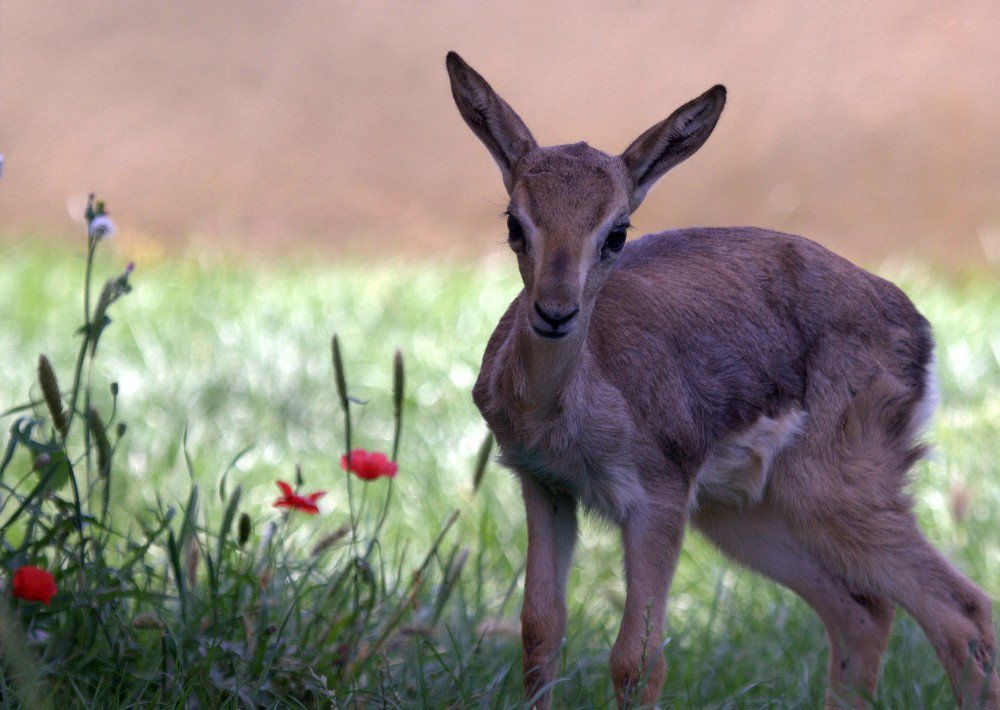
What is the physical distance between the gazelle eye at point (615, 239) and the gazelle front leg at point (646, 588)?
0.66m

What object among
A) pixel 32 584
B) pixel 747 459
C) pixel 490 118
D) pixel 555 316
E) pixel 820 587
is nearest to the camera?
pixel 32 584

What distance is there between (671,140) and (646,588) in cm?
114

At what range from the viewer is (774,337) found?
12.8ft

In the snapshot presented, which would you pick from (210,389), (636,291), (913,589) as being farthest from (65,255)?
(913,589)

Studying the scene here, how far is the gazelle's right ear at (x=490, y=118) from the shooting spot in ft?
11.4

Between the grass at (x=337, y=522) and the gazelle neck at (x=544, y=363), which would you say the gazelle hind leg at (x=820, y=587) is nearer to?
the grass at (x=337, y=522)

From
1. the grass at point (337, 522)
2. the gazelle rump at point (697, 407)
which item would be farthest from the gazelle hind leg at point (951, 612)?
the grass at point (337, 522)

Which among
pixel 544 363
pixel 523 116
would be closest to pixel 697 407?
pixel 544 363

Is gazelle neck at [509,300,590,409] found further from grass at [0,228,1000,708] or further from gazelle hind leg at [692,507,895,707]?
gazelle hind leg at [692,507,895,707]

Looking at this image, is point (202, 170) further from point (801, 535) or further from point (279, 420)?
point (801, 535)

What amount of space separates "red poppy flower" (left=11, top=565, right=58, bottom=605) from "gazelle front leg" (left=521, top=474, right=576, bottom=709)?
1.17m

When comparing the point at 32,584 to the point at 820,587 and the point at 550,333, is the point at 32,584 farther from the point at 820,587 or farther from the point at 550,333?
the point at 820,587

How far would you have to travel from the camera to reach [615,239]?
3369 mm

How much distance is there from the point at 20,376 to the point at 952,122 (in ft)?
21.8
